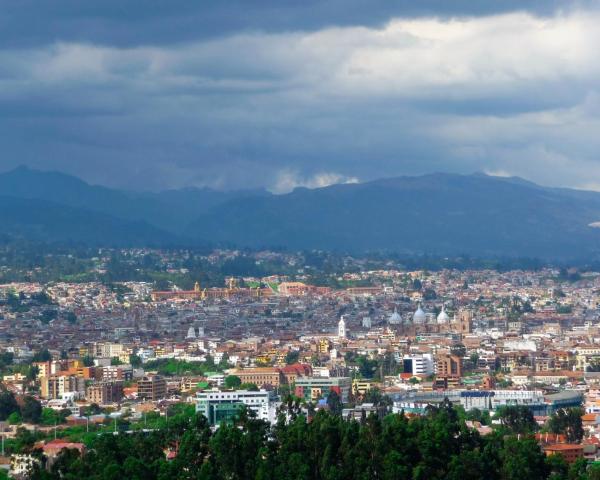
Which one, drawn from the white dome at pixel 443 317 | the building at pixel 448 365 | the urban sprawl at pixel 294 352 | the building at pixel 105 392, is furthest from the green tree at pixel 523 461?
the white dome at pixel 443 317

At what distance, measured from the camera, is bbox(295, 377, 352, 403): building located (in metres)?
79.9

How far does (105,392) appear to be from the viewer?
274 ft

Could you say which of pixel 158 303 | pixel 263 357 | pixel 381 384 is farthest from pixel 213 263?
pixel 381 384

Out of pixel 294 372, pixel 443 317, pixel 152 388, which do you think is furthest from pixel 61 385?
pixel 443 317

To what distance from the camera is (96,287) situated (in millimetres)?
151750

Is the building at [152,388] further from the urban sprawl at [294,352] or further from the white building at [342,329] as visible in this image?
the white building at [342,329]

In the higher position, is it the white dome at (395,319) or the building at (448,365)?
the white dome at (395,319)

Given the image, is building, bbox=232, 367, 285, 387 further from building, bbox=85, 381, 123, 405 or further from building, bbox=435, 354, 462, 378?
building, bbox=435, 354, 462, 378

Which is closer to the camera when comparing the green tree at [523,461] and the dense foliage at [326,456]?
the dense foliage at [326,456]

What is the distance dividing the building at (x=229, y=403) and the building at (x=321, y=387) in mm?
6669

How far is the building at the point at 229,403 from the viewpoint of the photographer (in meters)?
68.8

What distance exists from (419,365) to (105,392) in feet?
56.9

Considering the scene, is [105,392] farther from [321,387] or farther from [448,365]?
[448,365]

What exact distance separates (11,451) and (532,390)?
2847 centimetres
